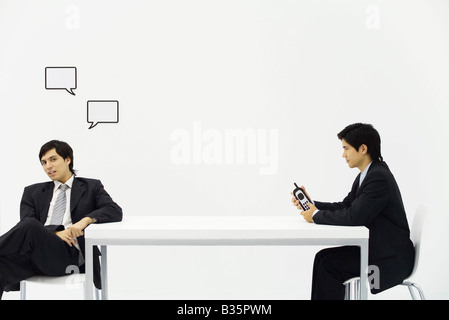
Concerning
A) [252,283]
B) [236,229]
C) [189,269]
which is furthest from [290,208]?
[236,229]

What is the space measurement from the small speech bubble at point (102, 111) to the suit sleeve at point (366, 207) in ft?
5.89

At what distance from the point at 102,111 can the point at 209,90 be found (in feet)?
2.43

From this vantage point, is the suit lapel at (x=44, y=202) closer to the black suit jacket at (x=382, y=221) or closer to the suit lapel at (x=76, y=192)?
the suit lapel at (x=76, y=192)

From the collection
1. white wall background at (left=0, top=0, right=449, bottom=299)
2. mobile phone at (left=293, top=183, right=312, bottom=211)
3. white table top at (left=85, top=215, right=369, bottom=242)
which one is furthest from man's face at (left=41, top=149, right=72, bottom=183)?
mobile phone at (left=293, top=183, right=312, bottom=211)

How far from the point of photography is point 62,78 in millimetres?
3656

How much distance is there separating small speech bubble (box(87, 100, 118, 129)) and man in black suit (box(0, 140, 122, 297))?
0.86 metres

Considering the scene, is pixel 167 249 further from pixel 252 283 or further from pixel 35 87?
pixel 35 87

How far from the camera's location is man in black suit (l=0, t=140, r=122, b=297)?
2.43m

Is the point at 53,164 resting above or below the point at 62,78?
below

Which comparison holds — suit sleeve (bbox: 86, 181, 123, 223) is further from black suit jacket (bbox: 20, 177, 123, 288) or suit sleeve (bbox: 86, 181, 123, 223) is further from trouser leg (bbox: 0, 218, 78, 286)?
trouser leg (bbox: 0, 218, 78, 286)

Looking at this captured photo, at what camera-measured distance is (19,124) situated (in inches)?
145

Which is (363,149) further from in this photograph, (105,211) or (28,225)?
(28,225)

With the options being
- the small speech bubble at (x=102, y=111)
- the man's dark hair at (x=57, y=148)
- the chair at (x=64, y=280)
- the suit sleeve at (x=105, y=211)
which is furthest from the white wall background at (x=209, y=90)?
the chair at (x=64, y=280)

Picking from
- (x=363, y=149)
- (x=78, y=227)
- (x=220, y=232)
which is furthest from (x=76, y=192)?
(x=363, y=149)
